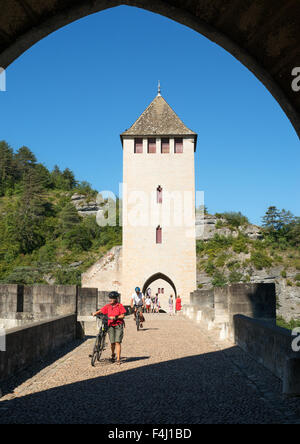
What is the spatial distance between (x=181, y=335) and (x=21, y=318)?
4.25 m

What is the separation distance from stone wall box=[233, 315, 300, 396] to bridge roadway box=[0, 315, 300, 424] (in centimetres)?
17

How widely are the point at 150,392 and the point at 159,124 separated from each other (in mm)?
30297

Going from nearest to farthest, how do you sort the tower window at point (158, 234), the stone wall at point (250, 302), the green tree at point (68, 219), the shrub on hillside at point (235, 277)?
the stone wall at point (250, 302) → the tower window at point (158, 234) → the shrub on hillside at point (235, 277) → the green tree at point (68, 219)

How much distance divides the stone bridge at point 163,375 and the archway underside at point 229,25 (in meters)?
2.37

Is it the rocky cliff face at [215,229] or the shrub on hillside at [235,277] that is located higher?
the rocky cliff face at [215,229]

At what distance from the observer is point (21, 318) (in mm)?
12469

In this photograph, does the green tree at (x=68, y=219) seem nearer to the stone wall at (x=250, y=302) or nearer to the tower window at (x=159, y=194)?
the tower window at (x=159, y=194)

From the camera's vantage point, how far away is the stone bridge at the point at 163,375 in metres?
4.25

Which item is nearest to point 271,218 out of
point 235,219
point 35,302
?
point 235,219

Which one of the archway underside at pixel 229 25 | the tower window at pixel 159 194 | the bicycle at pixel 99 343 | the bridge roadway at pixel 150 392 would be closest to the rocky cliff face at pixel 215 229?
the tower window at pixel 159 194

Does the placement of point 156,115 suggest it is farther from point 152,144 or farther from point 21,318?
point 21,318

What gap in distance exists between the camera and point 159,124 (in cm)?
3422

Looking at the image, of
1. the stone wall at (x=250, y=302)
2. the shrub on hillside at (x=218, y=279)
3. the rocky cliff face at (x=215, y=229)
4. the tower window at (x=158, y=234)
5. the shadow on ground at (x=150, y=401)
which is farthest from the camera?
the rocky cliff face at (x=215, y=229)
